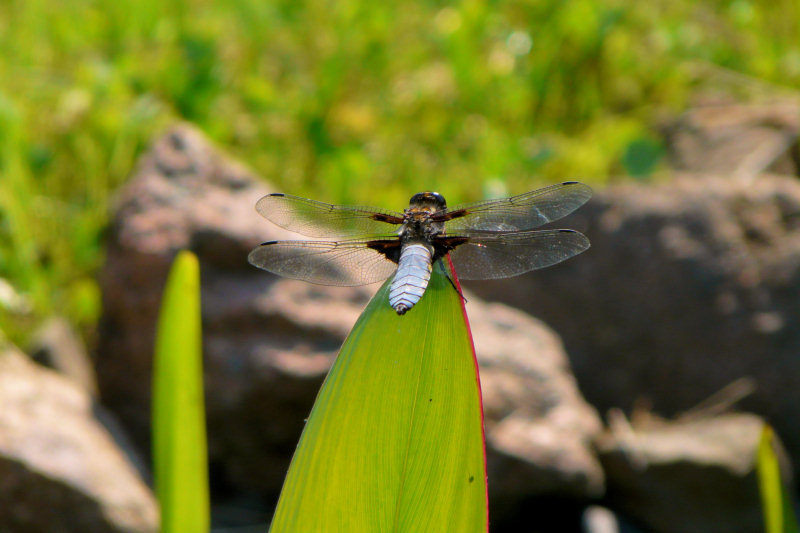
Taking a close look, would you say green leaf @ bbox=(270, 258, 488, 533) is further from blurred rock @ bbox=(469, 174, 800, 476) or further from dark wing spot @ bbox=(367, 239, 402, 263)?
blurred rock @ bbox=(469, 174, 800, 476)

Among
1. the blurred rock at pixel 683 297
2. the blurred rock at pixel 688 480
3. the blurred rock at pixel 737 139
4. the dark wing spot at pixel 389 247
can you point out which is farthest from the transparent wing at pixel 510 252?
the blurred rock at pixel 737 139

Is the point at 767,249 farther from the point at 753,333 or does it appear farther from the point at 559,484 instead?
the point at 559,484

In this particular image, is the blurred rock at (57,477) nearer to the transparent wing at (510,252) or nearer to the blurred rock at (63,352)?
the blurred rock at (63,352)

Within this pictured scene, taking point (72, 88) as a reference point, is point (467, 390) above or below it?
below

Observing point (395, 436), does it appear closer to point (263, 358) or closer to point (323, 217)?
point (323, 217)

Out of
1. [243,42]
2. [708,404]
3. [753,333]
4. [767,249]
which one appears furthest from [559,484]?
[243,42]

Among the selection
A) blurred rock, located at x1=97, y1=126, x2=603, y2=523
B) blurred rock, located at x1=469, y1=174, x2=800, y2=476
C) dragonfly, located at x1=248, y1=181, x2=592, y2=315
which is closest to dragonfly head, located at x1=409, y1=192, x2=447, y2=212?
dragonfly, located at x1=248, y1=181, x2=592, y2=315
